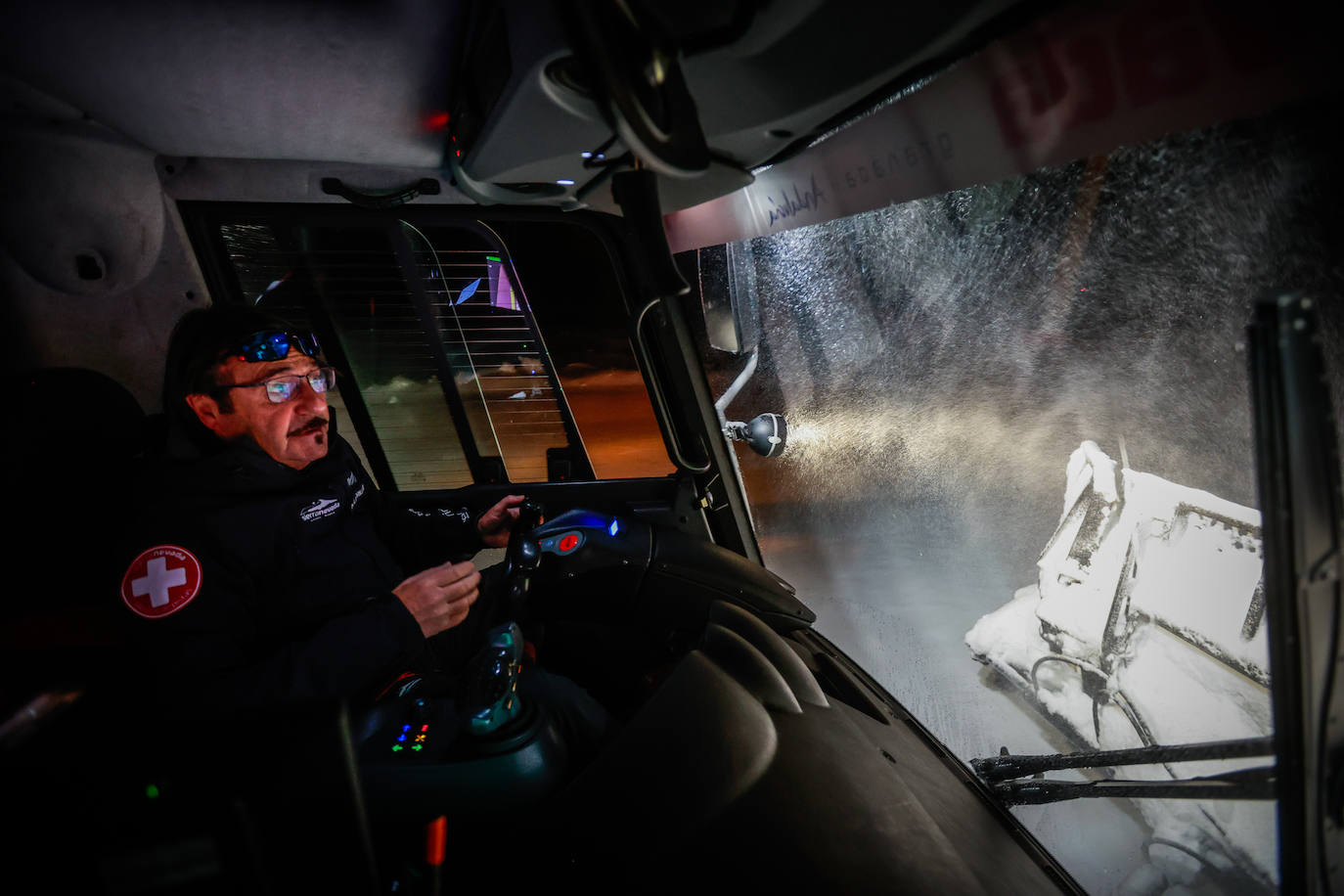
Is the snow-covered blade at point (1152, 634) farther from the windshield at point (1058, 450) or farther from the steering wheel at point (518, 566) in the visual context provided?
the steering wheel at point (518, 566)

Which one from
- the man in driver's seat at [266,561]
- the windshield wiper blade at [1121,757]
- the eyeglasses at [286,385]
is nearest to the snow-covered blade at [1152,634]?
the windshield wiper blade at [1121,757]

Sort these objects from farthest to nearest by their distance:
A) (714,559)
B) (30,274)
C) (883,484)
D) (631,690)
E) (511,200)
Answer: (883,484) → (511,200) → (30,274) → (714,559) → (631,690)

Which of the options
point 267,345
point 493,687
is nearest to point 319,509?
point 267,345

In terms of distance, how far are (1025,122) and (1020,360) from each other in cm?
143

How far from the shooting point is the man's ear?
1664mm

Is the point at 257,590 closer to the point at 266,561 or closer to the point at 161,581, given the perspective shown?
the point at 266,561

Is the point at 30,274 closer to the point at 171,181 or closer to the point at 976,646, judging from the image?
the point at 171,181

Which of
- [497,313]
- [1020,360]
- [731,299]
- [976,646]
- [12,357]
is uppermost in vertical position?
[12,357]

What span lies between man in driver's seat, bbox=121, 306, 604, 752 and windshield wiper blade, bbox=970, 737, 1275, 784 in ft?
2.74

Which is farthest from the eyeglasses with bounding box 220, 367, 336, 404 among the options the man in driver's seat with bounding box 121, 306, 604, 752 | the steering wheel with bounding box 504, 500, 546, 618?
the steering wheel with bounding box 504, 500, 546, 618

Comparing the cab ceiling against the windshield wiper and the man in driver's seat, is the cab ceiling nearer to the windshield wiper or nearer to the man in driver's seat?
the man in driver's seat

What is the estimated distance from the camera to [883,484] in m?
2.77

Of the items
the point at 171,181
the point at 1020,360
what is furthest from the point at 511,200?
the point at 1020,360

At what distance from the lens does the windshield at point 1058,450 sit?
1.68m
